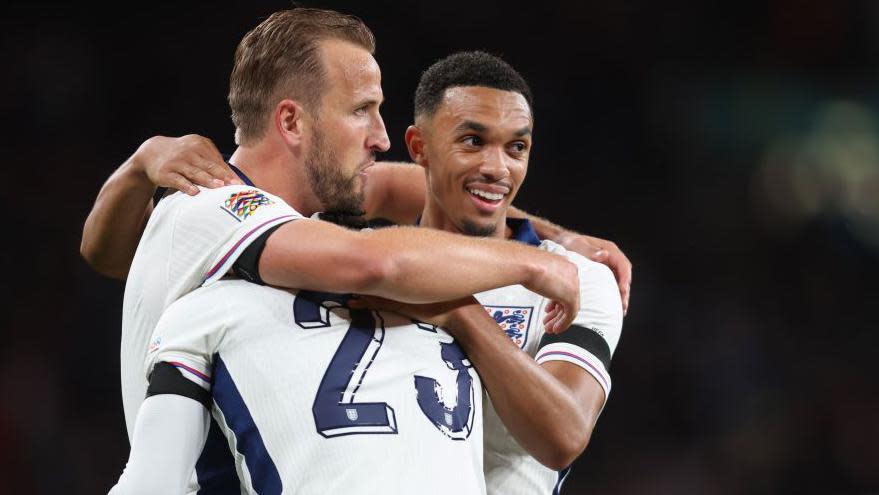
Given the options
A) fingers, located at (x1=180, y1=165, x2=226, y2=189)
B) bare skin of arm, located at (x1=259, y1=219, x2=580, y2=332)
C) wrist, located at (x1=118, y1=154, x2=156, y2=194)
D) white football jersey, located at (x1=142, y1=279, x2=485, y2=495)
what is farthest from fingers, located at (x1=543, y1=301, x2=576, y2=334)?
wrist, located at (x1=118, y1=154, x2=156, y2=194)

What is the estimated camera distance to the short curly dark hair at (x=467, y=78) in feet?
10.6

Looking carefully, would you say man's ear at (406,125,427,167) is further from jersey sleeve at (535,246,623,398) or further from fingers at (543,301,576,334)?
fingers at (543,301,576,334)

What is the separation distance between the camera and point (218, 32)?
24.0 ft

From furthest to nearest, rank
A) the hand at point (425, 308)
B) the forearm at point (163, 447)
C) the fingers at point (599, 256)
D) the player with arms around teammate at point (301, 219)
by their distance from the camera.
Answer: the fingers at point (599, 256) < the hand at point (425, 308) < the player with arms around teammate at point (301, 219) < the forearm at point (163, 447)

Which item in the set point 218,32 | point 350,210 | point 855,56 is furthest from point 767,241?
point 350,210

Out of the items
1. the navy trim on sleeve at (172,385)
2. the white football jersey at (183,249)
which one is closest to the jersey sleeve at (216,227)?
the white football jersey at (183,249)

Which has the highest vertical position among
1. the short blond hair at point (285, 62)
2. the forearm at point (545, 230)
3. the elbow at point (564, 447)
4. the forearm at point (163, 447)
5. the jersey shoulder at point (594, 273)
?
the short blond hair at point (285, 62)

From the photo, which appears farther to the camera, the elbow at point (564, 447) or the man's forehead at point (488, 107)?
the man's forehead at point (488, 107)

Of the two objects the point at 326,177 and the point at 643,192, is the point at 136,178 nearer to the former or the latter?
the point at 326,177

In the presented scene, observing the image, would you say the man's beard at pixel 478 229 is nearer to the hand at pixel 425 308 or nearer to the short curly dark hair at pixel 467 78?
the short curly dark hair at pixel 467 78

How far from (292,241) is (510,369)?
0.60 meters

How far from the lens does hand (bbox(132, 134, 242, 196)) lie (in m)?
2.37

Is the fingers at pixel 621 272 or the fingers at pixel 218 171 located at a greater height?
the fingers at pixel 218 171

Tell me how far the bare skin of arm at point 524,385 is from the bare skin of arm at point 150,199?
60 cm
